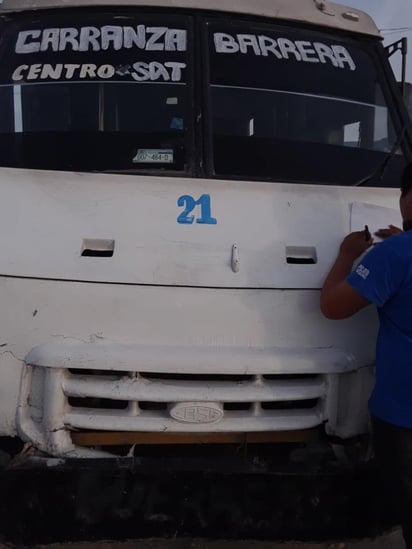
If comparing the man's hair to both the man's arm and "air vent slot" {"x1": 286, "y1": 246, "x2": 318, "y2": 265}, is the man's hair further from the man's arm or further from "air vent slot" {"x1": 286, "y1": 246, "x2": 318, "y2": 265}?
"air vent slot" {"x1": 286, "y1": 246, "x2": 318, "y2": 265}

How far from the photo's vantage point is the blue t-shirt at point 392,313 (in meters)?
2.31

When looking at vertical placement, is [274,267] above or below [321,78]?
below

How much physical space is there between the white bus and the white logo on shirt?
0.30 meters

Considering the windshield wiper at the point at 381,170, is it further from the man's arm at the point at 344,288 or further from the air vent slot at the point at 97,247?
the air vent slot at the point at 97,247

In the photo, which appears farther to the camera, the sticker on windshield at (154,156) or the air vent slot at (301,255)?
the sticker on windshield at (154,156)

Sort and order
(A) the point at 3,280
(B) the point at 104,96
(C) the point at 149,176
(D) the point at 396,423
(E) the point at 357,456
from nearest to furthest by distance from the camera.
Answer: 1. (D) the point at 396,423
2. (A) the point at 3,280
3. (E) the point at 357,456
4. (C) the point at 149,176
5. (B) the point at 104,96

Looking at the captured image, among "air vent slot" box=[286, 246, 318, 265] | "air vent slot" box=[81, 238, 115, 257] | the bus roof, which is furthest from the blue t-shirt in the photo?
the bus roof

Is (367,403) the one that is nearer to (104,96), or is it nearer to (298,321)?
(298,321)

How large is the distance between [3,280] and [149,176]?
0.91 m

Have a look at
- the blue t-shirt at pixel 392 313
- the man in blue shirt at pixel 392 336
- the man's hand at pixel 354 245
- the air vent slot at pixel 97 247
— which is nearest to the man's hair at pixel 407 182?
the man in blue shirt at pixel 392 336

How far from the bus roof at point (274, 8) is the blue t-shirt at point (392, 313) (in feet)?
6.71

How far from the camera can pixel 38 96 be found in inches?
Result: 139

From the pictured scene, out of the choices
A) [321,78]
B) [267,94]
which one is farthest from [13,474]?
[321,78]

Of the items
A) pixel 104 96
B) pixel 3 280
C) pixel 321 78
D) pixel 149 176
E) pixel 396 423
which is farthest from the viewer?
pixel 321 78
